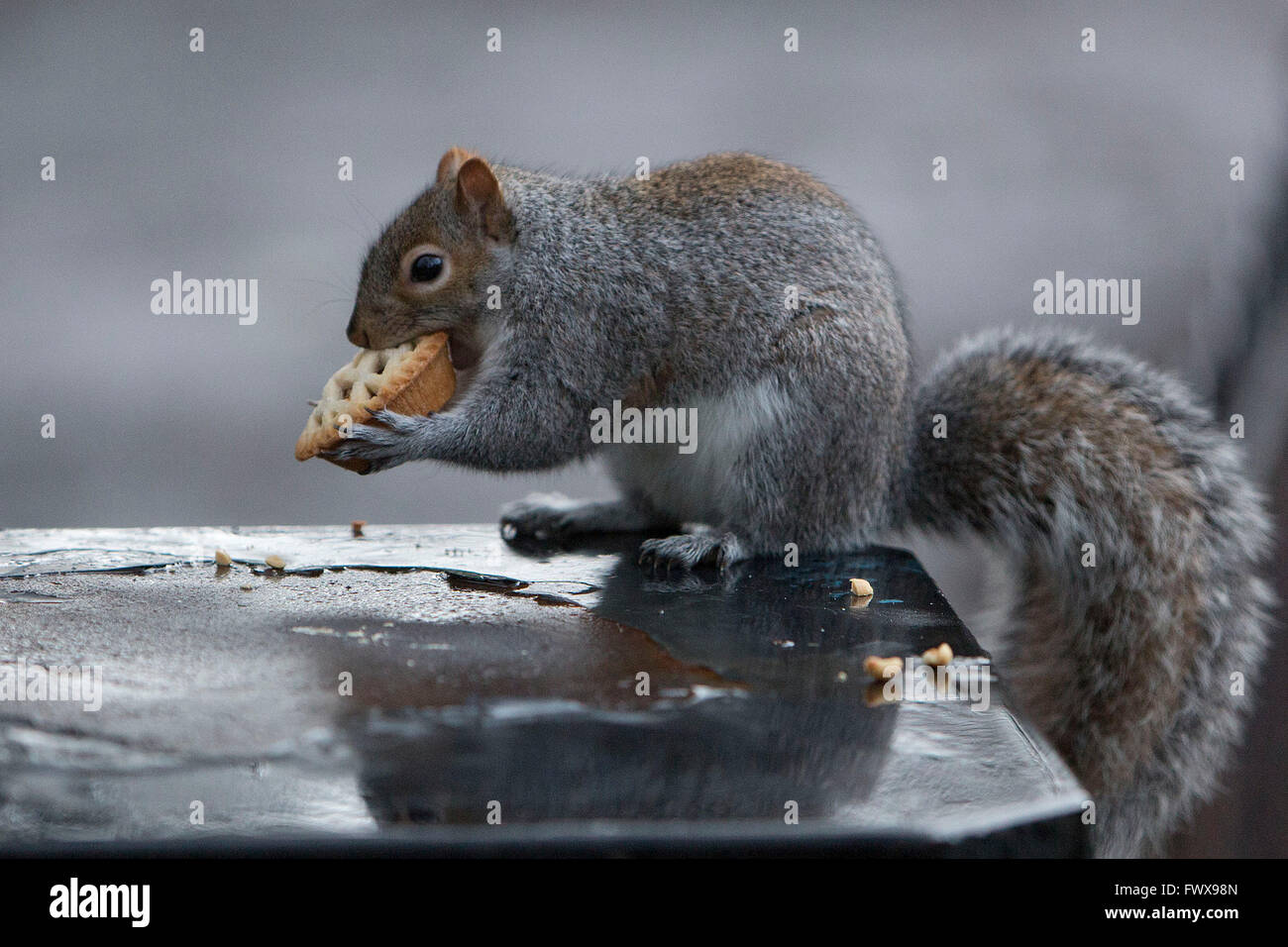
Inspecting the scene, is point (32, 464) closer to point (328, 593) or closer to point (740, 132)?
point (740, 132)

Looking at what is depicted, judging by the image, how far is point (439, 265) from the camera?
1895 millimetres

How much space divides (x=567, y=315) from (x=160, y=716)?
3.38ft

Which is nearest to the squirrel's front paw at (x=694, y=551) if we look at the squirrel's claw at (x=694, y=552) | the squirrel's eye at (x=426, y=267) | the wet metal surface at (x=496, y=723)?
the squirrel's claw at (x=694, y=552)

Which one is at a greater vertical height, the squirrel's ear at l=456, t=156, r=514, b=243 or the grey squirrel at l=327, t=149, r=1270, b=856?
the squirrel's ear at l=456, t=156, r=514, b=243

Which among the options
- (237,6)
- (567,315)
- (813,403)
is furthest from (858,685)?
(237,6)

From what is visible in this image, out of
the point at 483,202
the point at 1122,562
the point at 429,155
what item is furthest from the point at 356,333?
the point at 429,155

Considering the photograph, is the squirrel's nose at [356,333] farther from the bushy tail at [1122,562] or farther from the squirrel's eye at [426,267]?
the bushy tail at [1122,562]

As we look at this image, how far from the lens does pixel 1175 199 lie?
12.9 feet

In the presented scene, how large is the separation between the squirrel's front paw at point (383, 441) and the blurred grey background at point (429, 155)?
208 centimetres

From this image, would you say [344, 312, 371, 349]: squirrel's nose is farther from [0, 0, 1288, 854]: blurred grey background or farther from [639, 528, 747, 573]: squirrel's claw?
[0, 0, 1288, 854]: blurred grey background


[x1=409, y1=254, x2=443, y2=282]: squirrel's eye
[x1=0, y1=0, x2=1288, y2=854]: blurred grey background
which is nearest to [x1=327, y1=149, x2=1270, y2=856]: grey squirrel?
[x1=409, y1=254, x2=443, y2=282]: squirrel's eye

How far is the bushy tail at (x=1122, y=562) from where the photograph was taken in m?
1.77

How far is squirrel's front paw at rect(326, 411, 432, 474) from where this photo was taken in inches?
68.1

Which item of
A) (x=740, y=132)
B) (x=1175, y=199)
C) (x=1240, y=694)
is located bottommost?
(x=1240, y=694)
